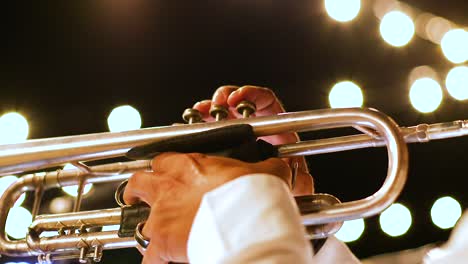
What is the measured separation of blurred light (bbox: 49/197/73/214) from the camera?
2.27 meters

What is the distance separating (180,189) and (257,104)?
0.44 m

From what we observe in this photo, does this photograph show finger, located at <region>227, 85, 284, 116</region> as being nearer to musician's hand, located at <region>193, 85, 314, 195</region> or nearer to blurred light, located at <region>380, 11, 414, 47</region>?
musician's hand, located at <region>193, 85, 314, 195</region>

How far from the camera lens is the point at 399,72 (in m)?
2.26

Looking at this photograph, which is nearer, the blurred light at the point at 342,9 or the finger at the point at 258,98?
the finger at the point at 258,98

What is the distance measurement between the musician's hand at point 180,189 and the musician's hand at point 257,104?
0.91ft

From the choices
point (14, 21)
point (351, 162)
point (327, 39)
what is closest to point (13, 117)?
point (14, 21)

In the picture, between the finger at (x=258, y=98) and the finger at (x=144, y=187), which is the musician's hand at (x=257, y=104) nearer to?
the finger at (x=258, y=98)

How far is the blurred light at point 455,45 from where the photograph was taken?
6.90ft

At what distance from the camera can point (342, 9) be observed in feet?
6.88

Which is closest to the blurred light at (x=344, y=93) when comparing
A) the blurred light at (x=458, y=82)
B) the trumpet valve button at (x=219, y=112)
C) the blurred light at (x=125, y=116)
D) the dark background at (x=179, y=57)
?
the dark background at (x=179, y=57)

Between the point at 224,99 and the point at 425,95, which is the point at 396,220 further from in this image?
the point at 224,99

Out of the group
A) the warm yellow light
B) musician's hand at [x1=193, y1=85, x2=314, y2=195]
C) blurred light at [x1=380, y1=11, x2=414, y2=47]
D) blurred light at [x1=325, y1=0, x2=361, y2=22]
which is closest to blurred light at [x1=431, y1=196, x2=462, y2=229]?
blurred light at [x1=380, y1=11, x2=414, y2=47]

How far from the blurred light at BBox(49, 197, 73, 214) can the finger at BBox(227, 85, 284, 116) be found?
55.1 inches

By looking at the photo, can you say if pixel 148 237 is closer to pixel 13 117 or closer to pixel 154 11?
pixel 154 11
